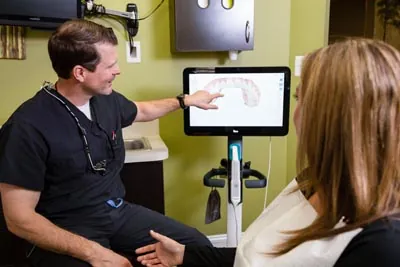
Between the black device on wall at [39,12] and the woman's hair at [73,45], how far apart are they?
1.26 ft

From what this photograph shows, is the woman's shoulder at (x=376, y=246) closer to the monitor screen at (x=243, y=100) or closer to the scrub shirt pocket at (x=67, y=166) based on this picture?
the scrub shirt pocket at (x=67, y=166)

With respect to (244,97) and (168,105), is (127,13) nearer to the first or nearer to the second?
(168,105)

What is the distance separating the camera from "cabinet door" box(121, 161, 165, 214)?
1924mm

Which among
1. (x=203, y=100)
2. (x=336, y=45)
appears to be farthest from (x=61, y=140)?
(x=336, y=45)

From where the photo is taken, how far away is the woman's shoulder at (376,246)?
2.35 ft

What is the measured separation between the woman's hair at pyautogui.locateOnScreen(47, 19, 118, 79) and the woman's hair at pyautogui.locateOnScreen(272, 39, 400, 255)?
0.92 meters

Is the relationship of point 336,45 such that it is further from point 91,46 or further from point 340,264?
point 91,46

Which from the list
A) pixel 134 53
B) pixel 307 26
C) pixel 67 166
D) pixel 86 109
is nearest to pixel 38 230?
pixel 67 166

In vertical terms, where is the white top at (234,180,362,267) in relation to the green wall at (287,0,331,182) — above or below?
below

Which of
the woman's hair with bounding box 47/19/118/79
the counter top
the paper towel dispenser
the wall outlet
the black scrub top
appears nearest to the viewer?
the black scrub top

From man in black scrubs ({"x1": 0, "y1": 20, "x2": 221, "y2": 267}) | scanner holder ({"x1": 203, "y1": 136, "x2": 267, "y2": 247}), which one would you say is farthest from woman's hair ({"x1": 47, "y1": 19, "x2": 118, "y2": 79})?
scanner holder ({"x1": 203, "y1": 136, "x2": 267, "y2": 247})

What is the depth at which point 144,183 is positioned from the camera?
194 centimetres

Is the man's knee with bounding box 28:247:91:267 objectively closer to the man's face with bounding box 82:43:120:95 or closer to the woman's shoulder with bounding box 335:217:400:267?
the man's face with bounding box 82:43:120:95

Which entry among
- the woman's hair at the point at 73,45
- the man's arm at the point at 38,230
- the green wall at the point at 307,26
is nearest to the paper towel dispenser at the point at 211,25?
the green wall at the point at 307,26
